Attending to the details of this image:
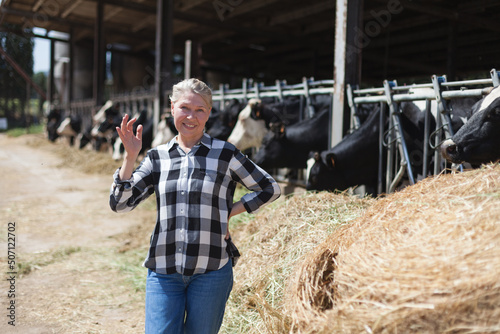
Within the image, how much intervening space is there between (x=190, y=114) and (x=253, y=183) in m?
0.44

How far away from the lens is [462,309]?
139 centimetres

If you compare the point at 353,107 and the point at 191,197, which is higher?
the point at 353,107

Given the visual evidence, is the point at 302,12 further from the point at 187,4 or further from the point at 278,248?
the point at 278,248

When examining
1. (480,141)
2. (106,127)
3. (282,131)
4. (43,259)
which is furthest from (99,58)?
(480,141)

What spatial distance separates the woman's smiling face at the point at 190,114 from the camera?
216cm

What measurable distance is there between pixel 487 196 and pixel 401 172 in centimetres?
300

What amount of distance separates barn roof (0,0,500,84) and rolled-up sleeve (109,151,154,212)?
245 inches

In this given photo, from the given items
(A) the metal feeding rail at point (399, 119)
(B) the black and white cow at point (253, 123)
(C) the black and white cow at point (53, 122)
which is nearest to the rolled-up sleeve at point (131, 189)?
(A) the metal feeding rail at point (399, 119)

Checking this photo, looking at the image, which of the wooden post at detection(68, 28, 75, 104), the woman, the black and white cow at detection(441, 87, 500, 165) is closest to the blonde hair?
the woman

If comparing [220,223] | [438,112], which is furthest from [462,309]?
[438,112]

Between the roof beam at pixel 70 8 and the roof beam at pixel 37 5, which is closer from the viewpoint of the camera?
the roof beam at pixel 37 5

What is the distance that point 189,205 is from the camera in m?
2.09

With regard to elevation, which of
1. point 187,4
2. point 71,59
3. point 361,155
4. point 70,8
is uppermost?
point 70,8

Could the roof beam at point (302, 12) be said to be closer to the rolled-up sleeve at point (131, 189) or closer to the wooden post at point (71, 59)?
the wooden post at point (71, 59)
